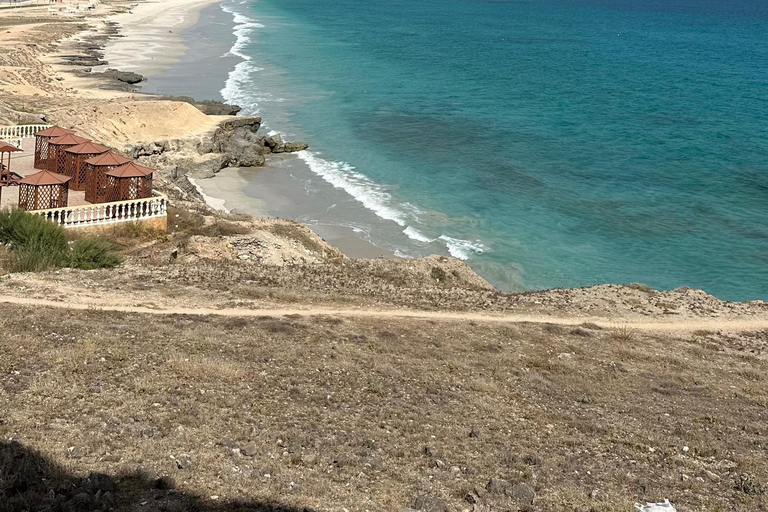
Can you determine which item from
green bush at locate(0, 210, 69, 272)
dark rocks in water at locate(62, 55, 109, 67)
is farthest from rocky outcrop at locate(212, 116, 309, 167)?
dark rocks in water at locate(62, 55, 109, 67)

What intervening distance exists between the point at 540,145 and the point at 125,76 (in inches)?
→ 1431

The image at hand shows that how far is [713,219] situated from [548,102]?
30.0 meters

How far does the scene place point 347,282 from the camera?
69.4 feet

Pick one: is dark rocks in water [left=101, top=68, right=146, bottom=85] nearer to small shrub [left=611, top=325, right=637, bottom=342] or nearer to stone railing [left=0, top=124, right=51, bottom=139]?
stone railing [left=0, top=124, right=51, bottom=139]

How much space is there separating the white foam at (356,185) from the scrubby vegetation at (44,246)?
58.1 feet

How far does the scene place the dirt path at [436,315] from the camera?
16375 mm

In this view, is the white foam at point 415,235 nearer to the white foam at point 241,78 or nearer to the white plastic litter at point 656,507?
the white plastic litter at point 656,507

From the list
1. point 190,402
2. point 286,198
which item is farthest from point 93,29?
point 190,402

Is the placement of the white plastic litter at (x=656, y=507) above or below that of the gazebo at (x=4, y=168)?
above

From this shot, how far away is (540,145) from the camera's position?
51875mm

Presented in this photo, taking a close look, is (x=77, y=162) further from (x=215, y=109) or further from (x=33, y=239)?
(x=215, y=109)

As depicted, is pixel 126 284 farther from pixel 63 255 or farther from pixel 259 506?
pixel 259 506

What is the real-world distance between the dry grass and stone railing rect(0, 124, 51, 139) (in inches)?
709

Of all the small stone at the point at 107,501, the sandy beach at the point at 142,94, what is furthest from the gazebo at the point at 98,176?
the small stone at the point at 107,501
